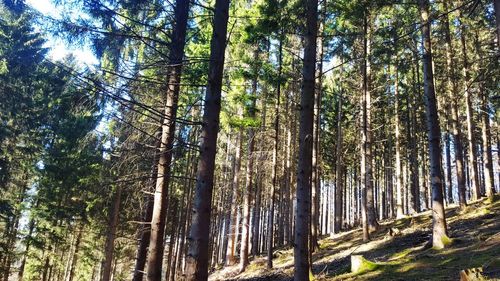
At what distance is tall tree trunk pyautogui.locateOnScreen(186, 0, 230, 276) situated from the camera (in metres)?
4.65

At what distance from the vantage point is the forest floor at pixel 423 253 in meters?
7.96

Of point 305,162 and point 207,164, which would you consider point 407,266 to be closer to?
point 305,162

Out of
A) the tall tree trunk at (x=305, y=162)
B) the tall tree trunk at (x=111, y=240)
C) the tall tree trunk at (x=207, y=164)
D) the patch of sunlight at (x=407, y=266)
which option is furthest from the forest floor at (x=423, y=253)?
the tall tree trunk at (x=111, y=240)

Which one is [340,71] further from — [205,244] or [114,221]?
[205,244]

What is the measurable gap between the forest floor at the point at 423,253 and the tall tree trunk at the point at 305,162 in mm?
2541

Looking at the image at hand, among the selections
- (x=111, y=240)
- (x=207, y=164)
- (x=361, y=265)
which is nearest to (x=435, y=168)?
(x=361, y=265)

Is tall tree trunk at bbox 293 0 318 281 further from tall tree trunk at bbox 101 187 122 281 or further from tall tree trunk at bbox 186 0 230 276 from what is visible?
tall tree trunk at bbox 101 187 122 281

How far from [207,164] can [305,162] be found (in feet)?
9.90

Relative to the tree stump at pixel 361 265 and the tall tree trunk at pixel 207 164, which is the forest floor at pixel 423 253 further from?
the tall tree trunk at pixel 207 164

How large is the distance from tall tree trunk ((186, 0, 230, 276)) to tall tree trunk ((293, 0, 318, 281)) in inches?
109

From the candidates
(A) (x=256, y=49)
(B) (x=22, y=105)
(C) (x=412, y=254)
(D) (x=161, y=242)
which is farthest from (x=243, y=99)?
(B) (x=22, y=105)

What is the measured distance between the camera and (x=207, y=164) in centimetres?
491

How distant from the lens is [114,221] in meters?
18.4

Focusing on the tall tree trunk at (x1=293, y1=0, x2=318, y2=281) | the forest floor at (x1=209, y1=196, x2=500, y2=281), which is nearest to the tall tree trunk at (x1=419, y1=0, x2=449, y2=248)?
the forest floor at (x1=209, y1=196, x2=500, y2=281)
